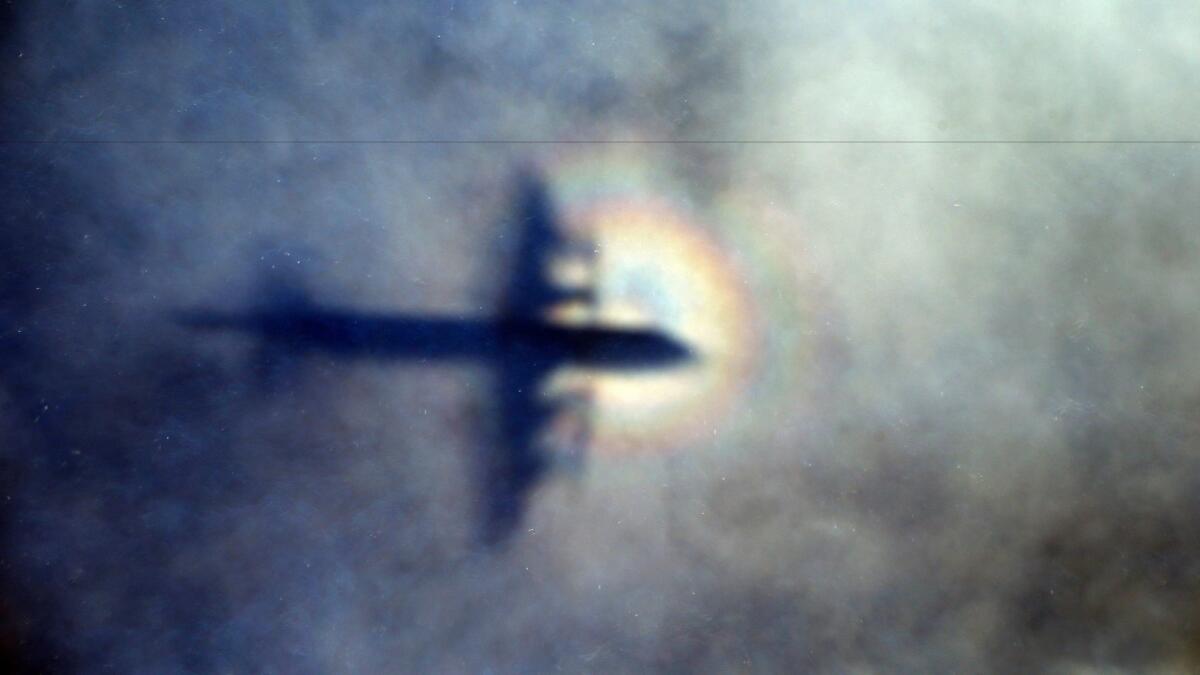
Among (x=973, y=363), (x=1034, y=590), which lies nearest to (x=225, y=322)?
(x=973, y=363)

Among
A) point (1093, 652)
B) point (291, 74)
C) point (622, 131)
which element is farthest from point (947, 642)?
point (291, 74)

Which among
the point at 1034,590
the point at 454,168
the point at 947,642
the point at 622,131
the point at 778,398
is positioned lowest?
the point at 947,642

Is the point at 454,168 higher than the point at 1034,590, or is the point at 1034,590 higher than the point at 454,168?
the point at 454,168

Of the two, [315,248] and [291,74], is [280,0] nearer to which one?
[291,74]

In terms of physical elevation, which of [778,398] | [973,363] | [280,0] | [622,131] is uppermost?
[280,0]

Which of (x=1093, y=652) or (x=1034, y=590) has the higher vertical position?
(x=1034, y=590)

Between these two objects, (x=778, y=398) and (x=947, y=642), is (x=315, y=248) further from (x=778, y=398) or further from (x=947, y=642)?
(x=947, y=642)

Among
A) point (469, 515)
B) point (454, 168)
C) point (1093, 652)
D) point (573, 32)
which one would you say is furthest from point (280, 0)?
point (1093, 652)
